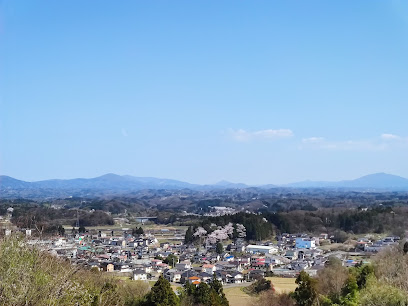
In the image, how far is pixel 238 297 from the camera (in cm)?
1127

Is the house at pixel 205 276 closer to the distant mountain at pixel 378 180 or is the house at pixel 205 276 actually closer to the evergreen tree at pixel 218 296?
the evergreen tree at pixel 218 296

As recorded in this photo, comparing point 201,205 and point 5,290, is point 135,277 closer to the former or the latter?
point 5,290

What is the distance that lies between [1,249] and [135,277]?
11.0 metres

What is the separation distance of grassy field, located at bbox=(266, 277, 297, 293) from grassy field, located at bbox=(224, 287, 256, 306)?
813mm

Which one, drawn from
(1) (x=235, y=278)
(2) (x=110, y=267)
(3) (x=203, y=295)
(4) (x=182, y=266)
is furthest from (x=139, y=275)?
(3) (x=203, y=295)

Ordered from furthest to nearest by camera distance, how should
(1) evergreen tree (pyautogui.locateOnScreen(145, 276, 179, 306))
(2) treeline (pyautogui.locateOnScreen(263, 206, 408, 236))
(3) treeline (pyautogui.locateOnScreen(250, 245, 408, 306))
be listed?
(2) treeline (pyautogui.locateOnScreen(263, 206, 408, 236)) < (1) evergreen tree (pyautogui.locateOnScreen(145, 276, 179, 306)) < (3) treeline (pyautogui.locateOnScreen(250, 245, 408, 306))

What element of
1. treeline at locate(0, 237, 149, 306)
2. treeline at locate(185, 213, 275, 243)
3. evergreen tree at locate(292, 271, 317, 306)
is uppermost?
treeline at locate(0, 237, 149, 306)

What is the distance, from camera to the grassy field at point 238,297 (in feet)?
33.7

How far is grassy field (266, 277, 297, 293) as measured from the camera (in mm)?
11331

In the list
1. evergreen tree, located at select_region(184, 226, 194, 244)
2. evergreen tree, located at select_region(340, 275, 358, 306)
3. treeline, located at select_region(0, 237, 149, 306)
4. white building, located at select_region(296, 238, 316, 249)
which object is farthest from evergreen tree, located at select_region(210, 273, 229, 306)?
evergreen tree, located at select_region(184, 226, 194, 244)

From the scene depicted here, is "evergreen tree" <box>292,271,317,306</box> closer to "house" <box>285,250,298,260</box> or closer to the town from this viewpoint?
the town

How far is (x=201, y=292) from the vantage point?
28.8 ft

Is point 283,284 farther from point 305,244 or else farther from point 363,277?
point 305,244

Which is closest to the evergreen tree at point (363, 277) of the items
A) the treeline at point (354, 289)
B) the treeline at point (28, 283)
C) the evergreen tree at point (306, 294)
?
the treeline at point (354, 289)
